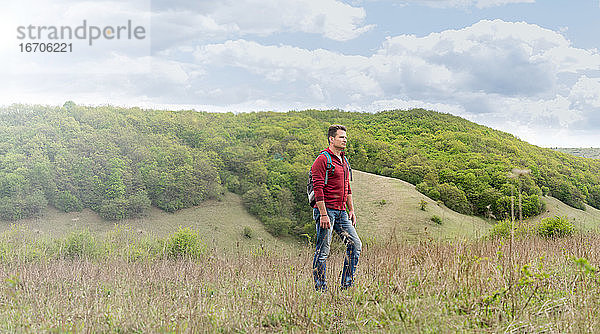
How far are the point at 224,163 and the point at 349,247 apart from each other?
2184 cm

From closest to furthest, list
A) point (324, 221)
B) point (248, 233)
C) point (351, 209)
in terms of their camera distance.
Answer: point (324, 221) < point (351, 209) < point (248, 233)

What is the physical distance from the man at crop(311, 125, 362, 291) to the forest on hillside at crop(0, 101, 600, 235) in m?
10.9

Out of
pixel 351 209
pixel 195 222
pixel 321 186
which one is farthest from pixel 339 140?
pixel 195 222

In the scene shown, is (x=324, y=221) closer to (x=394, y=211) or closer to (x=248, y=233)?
(x=248, y=233)

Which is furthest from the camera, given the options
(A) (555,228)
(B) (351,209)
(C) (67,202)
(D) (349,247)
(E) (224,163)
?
(E) (224,163)

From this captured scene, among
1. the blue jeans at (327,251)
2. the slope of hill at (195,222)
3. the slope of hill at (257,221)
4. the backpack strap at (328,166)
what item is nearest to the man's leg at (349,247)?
the blue jeans at (327,251)

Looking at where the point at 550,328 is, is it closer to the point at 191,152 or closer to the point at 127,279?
the point at 127,279

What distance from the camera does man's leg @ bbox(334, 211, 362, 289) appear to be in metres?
4.48

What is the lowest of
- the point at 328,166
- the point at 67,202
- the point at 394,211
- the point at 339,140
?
the point at 394,211

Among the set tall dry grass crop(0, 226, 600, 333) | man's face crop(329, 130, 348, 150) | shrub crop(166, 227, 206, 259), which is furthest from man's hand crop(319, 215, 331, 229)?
shrub crop(166, 227, 206, 259)

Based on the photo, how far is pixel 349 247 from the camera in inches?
178

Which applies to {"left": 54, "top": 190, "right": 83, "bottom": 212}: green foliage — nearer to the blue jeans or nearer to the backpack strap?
the blue jeans

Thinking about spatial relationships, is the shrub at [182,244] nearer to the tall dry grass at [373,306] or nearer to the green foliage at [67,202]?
the tall dry grass at [373,306]

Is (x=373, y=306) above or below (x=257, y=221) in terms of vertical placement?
above
